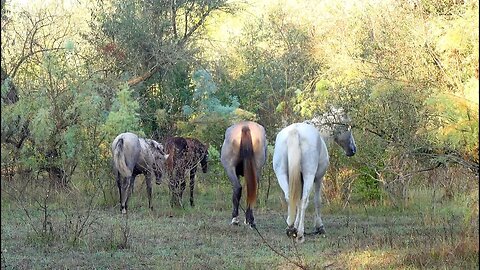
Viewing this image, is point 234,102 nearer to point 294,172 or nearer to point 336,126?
point 336,126

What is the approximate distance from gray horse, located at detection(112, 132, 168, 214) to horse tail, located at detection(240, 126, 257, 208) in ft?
9.25

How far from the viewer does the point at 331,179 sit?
13211 mm

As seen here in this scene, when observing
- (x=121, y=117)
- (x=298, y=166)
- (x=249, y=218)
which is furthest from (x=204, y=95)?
(x=298, y=166)

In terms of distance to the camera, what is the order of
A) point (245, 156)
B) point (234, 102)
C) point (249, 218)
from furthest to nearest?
1. point (234, 102)
2. point (245, 156)
3. point (249, 218)

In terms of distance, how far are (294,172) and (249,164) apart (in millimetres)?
1461

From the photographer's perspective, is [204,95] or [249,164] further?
[204,95]

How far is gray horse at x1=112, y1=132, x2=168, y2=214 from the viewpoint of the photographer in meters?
12.6

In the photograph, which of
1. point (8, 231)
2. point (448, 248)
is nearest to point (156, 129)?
point (8, 231)

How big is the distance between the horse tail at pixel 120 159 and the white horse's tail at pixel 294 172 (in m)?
4.49

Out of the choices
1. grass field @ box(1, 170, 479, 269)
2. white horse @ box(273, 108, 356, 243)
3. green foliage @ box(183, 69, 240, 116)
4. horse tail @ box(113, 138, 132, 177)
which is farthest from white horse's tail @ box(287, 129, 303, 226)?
green foliage @ box(183, 69, 240, 116)

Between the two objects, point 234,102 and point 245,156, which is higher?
point 234,102

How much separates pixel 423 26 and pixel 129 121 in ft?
22.4

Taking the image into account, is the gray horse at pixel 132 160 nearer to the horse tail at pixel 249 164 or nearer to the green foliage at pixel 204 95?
the horse tail at pixel 249 164

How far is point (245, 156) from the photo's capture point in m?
10.3
